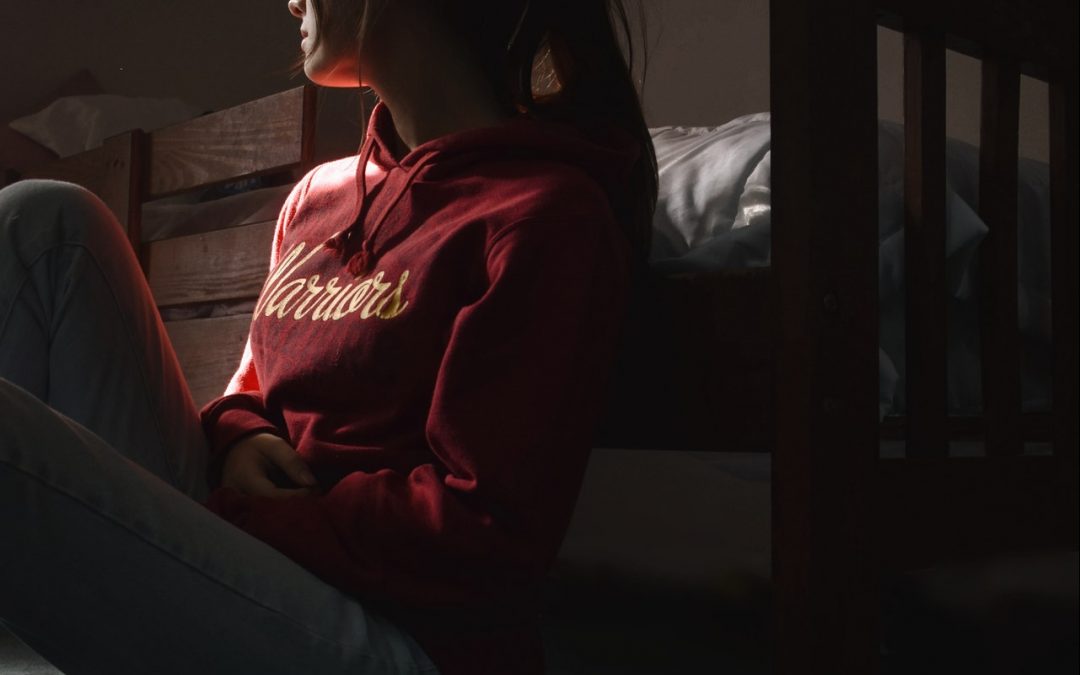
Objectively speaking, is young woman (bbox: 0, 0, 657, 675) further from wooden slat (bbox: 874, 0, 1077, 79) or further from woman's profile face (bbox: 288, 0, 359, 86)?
wooden slat (bbox: 874, 0, 1077, 79)

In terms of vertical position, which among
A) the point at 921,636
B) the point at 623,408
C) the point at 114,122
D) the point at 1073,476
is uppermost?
the point at 114,122

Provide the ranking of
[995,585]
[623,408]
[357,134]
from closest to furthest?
[623,408] < [995,585] < [357,134]

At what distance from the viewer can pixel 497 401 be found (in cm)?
68

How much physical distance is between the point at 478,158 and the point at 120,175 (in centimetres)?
114

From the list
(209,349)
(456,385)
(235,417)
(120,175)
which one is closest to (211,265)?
(209,349)

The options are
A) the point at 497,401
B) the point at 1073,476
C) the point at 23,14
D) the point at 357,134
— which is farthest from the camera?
the point at 23,14

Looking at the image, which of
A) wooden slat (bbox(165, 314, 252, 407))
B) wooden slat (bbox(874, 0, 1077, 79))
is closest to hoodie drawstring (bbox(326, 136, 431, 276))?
wooden slat (bbox(874, 0, 1077, 79))

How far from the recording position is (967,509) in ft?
2.82

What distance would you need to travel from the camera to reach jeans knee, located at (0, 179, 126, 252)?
803 mm

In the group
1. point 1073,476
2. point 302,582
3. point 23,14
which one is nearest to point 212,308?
point 302,582

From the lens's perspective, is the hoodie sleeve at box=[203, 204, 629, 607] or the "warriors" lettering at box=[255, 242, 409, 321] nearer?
the hoodie sleeve at box=[203, 204, 629, 607]

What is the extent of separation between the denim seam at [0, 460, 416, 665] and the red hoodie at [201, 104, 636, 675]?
1.6 inches

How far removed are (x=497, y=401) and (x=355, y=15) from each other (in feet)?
1.23

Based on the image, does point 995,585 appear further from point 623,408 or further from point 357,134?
point 357,134
